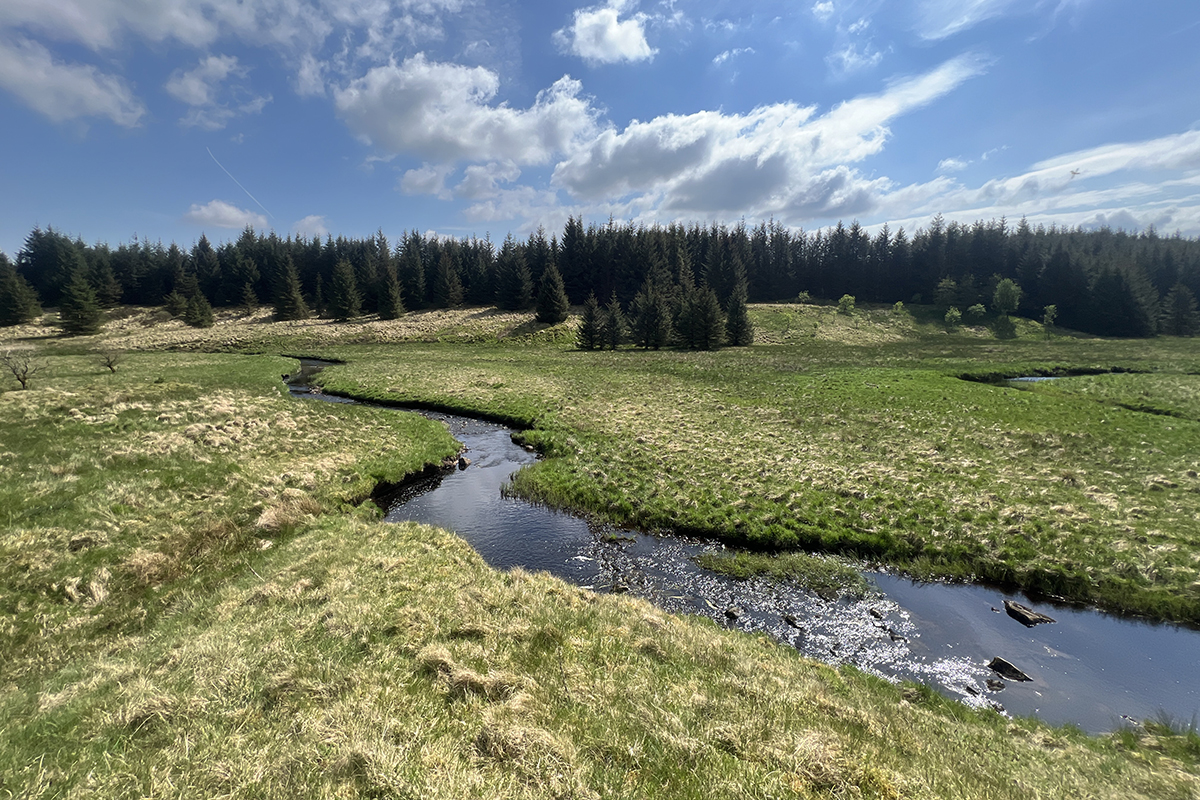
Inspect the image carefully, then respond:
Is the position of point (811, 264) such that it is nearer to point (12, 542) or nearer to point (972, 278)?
point (972, 278)

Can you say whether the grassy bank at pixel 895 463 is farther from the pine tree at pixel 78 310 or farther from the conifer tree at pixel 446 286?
the pine tree at pixel 78 310

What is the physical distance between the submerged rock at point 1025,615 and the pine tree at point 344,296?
334 feet

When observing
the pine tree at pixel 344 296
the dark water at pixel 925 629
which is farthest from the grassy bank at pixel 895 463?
the pine tree at pixel 344 296

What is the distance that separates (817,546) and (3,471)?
85.2ft

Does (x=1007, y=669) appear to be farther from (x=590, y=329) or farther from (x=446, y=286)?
(x=446, y=286)

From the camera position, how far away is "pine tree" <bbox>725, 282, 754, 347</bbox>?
238 feet

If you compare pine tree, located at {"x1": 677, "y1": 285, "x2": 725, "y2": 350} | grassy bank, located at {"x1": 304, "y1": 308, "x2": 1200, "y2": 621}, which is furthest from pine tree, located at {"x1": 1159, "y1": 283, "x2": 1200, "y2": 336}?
pine tree, located at {"x1": 677, "y1": 285, "x2": 725, "y2": 350}

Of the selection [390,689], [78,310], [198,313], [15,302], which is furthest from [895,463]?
[15,302]

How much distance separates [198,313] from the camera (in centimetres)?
8138

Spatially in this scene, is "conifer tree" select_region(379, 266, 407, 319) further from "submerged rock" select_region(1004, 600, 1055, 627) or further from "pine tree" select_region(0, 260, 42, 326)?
"submerged rock" select_region(1004, 600, 1055, 627)

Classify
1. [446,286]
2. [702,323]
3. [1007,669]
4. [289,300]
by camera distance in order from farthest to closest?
[446,286] < [289,300] < [702,323] < [1007,669]

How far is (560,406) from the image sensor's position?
3094 centimetres

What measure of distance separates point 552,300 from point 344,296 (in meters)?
43.1

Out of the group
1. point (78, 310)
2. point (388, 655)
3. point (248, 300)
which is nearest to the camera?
point (388, 655)
